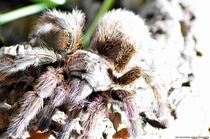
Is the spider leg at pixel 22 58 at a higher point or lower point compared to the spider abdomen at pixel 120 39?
lower

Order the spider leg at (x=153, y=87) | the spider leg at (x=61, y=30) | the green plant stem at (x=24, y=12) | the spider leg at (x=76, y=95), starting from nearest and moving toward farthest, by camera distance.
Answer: the spider leg at (x=76, y=95)
the spider leg at (x=153, y=87)
the spider leg at (x=61, y=30)
the green plant stem at (x=24, y=12)

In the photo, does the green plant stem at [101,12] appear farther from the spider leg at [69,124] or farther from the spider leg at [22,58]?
the spider leg at [69,124]

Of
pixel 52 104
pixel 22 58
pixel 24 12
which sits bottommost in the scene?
pixel 52 104

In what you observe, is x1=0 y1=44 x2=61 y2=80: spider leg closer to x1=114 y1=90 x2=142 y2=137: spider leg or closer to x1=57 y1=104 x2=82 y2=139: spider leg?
x1=57 y1=104 x2=82 y2=139: spider leg

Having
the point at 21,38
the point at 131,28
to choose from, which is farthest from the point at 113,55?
the point at 21,38

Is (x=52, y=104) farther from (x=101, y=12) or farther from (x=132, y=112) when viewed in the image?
(x=101, y=12)

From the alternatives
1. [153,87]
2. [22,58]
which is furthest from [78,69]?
[153,87]

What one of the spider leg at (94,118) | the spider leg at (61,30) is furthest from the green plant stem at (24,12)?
the spider leg at (94,118)
